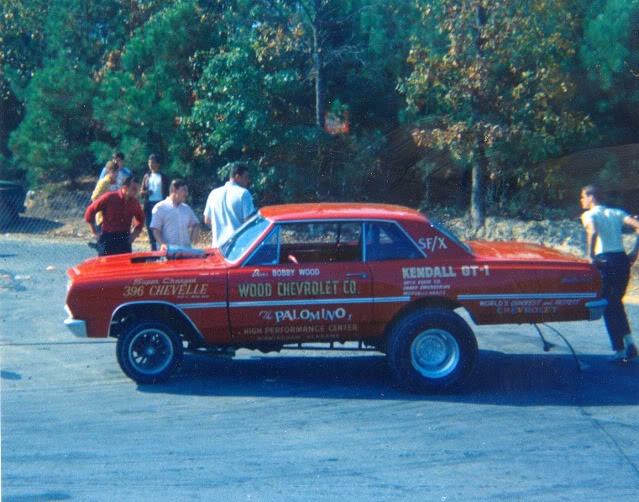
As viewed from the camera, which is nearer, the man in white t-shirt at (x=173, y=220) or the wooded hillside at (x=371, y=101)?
the man in white t-shirt at (x=173, y=220)

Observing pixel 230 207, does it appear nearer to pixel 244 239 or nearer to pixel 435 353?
pixel 244 239

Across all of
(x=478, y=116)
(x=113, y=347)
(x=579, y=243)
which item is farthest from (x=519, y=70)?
(x=113, y=347)

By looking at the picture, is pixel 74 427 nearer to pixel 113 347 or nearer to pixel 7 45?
pixel 113 347

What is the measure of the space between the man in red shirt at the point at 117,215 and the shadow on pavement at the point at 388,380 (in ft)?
6.06

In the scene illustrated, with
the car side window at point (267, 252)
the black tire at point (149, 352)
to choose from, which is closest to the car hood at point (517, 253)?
the car side window at point (267, 252)

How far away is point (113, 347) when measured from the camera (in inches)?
344

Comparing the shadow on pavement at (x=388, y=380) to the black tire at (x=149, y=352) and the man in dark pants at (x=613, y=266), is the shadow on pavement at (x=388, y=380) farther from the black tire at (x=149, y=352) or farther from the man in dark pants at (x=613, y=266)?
the man in dark pants at (x=613, y=266)

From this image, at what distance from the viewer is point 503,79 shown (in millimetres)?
14727

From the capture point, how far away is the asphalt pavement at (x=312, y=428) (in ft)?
17.2

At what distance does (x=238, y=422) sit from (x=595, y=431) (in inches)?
108

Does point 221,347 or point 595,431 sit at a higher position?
point 221,347

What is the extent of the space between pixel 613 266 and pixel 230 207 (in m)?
4.14

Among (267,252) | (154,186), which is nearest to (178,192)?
(267,252)

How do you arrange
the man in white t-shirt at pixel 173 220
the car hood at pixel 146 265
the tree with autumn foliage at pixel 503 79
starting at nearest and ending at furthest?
the car hood at pixel 146 265, the man in white t-shirt at pixel 173 220, the tree with autumn foliage at pixel 503 79
